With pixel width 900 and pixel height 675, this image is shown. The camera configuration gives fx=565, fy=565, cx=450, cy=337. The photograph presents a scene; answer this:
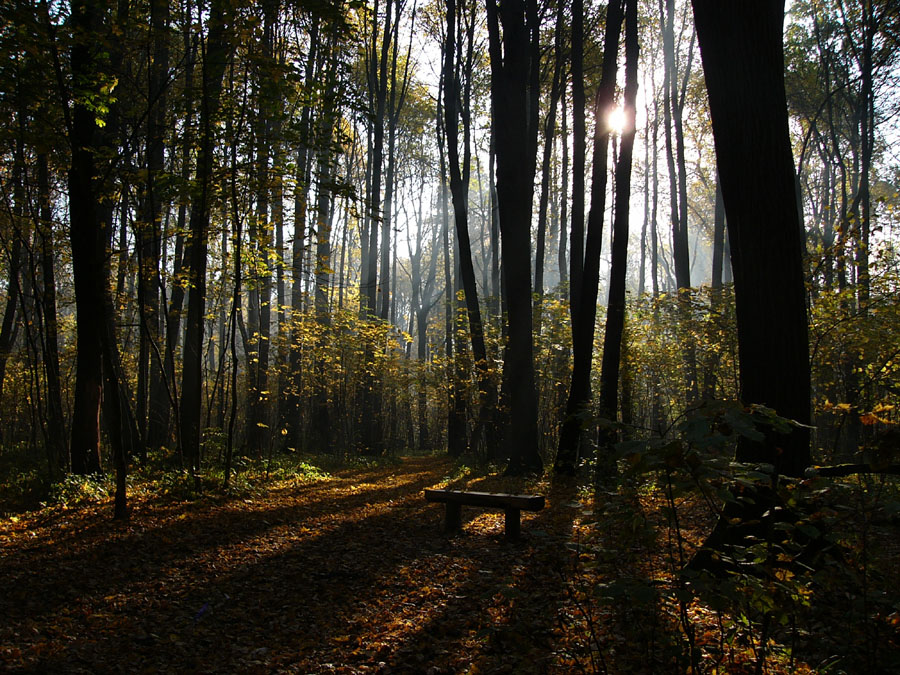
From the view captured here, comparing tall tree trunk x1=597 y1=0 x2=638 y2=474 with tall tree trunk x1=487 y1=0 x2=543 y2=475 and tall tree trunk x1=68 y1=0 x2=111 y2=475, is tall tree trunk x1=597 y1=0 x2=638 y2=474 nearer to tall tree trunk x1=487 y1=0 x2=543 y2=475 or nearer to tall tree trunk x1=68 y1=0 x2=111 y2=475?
tall tree trunk x1=487 y1=0 x2=543 y2=475

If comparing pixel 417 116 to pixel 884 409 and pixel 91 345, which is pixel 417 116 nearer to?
pixel 91 345

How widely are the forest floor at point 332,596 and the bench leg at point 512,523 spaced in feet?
0.33

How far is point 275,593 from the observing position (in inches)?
170

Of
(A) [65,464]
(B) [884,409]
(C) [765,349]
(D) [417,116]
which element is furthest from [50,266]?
(D) [417,116]

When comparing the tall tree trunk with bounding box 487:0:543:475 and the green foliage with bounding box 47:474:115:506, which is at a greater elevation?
the tall tree trunk with bounding box 487:0:543:475

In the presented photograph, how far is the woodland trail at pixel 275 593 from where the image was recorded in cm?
323

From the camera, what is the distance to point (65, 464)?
812 centimetres

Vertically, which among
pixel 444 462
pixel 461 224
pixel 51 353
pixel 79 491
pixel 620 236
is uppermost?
pixel 461 224

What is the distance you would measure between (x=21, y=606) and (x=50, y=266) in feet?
21.5

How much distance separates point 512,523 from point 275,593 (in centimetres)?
242

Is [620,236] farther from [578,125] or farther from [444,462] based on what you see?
[444,462]

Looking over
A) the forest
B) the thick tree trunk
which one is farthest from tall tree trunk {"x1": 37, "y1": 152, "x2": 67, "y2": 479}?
the thick tree trunk

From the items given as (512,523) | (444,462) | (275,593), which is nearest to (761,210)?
(512,523)

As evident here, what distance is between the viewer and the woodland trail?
323 cm
